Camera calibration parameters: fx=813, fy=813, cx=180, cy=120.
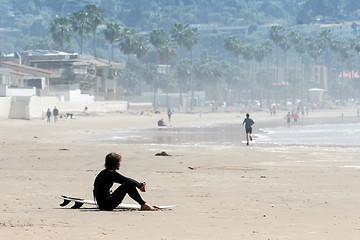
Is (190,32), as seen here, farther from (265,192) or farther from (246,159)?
(265,192)

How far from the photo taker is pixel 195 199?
14438 mm

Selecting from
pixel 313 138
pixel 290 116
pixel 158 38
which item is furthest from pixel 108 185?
pixel 158 38

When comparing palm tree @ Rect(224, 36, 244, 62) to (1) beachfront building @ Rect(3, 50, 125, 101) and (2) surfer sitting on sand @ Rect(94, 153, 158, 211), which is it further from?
(2) surfer sitting on sand @ Rect(94, 153, 158, 211)

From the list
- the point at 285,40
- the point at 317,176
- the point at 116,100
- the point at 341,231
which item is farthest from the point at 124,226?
the point at 285,40

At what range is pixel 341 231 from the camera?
10.5 metres

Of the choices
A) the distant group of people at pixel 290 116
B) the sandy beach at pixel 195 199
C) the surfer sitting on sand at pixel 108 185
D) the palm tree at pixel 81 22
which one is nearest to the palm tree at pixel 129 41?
the palm tree at pixel 81 22

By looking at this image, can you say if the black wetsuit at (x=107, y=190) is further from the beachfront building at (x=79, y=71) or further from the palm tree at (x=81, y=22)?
the palm tree at (x=81, y=22)

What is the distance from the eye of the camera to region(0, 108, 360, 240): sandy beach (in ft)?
34.1

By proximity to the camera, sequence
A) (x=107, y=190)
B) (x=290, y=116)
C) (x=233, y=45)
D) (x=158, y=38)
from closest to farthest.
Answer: (x=107, y=190), (x=290, y=116), (x=158, y=38), (x=233, y=45)

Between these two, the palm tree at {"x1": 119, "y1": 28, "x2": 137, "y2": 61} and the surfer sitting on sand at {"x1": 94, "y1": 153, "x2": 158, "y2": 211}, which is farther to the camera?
the palm tree at {"x1": 119, "y1": 28, "x2": 137, "y2": 61}

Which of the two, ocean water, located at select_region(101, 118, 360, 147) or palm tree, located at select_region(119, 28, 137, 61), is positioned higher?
palm tree, located at select_region(119, 28, 137, 61)

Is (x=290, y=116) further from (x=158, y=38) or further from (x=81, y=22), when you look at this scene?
(x=158, y=38)

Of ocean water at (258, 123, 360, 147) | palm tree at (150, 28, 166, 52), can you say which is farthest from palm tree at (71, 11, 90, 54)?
ocean water at (258, 123, 360, 147)

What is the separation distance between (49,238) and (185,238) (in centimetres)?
161
